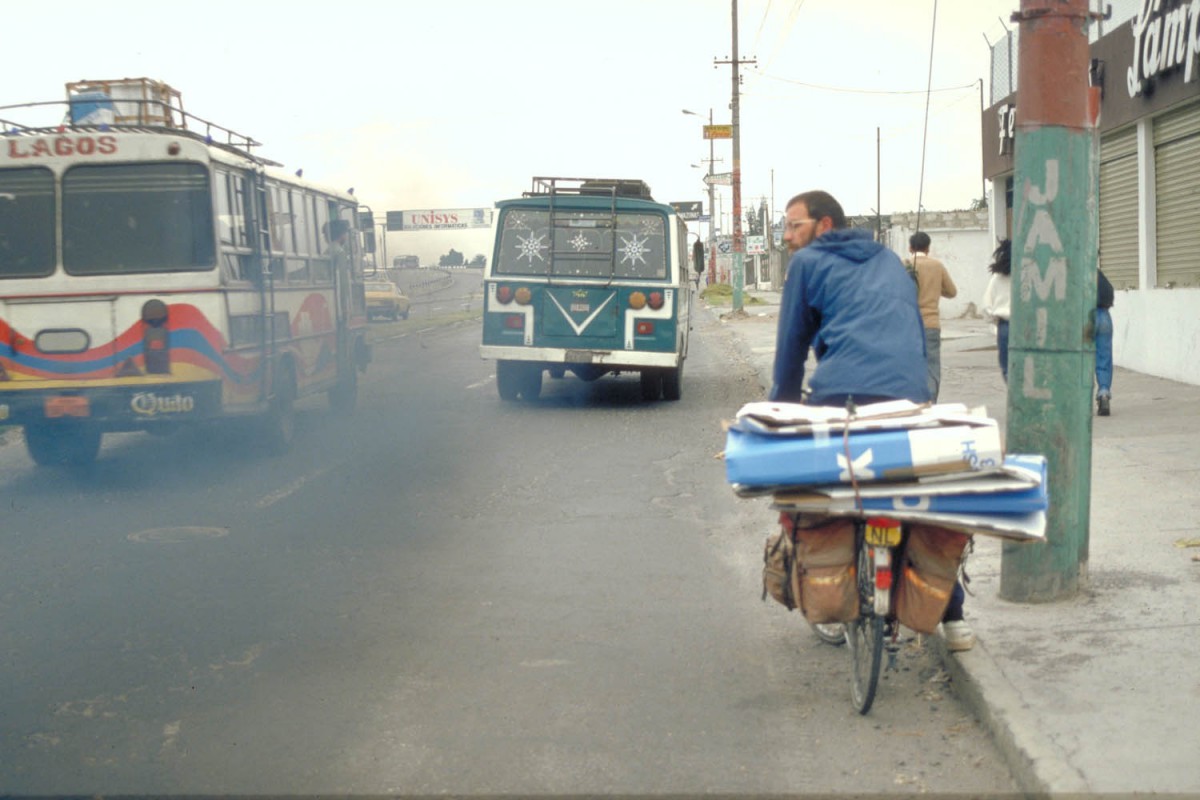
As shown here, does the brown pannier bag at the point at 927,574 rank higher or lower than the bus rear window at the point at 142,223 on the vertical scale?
lower

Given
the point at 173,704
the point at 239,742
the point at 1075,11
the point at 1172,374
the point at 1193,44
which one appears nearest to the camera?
the point at 239,742

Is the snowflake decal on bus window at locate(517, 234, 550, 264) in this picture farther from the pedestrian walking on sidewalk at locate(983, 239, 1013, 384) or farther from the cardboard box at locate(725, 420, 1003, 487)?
the cardboard box at locate(725, 420, 1003, 487)

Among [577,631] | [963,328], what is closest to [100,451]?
[577,631]

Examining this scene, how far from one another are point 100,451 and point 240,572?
6262 mm

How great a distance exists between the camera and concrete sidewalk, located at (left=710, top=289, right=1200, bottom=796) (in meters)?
4.10

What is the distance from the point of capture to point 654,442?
A: 42.3 ft

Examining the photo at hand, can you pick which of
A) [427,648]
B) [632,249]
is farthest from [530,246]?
[427,648]

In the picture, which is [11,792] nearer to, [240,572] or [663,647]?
[663,647]

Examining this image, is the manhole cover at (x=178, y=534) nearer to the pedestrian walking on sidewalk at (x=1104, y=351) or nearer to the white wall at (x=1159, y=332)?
the pedestrian walking on sidewalk at (x=1104, y=351)

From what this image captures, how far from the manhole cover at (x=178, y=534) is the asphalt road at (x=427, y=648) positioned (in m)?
0.03

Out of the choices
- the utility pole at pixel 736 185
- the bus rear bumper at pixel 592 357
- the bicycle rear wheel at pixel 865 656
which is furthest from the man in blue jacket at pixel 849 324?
the utility pole at pixel 736 185

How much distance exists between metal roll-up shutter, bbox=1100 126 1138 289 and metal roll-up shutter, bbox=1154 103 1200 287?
34.2 inches

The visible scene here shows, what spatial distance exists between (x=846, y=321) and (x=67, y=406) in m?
7.63

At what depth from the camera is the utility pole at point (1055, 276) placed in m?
5.82
